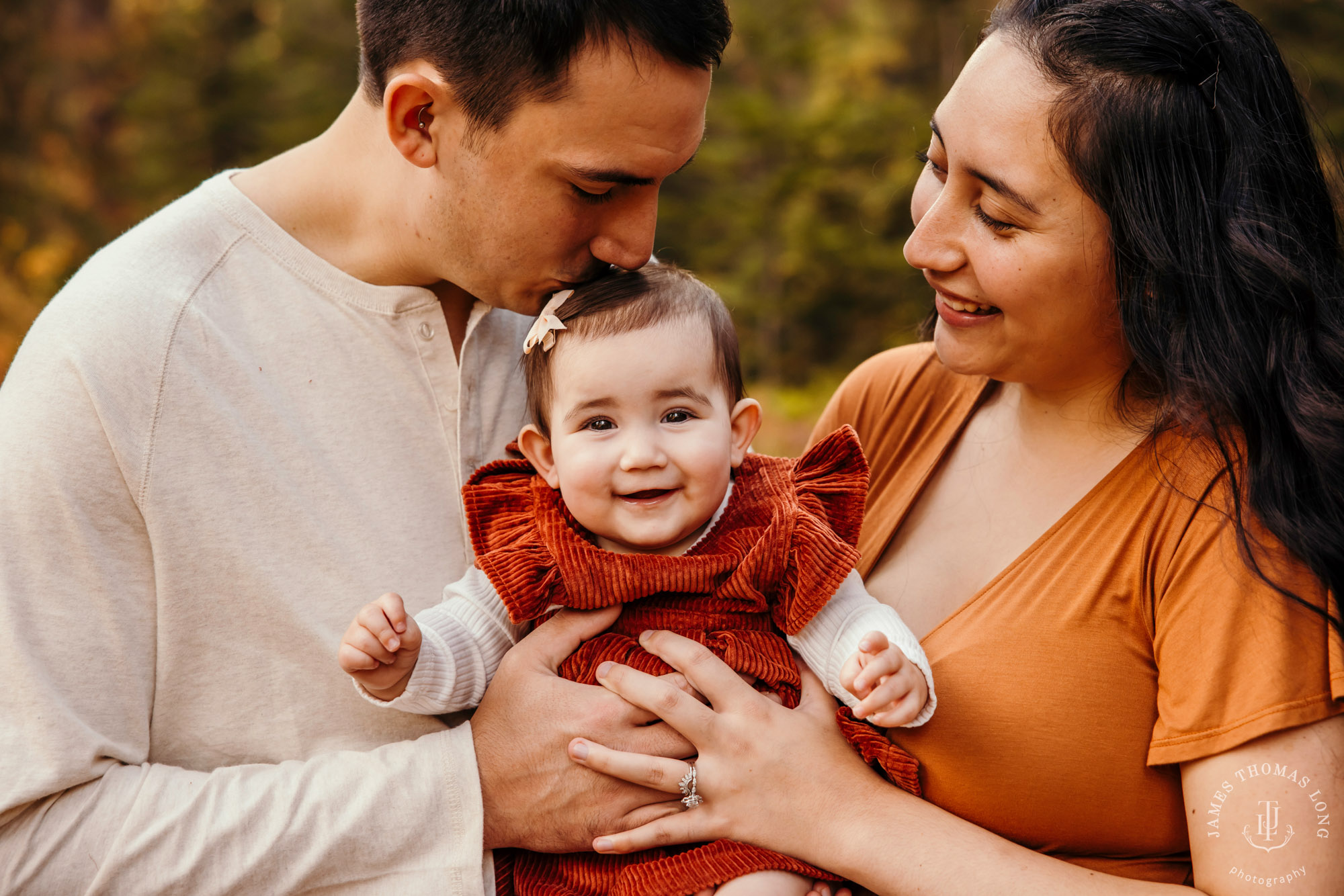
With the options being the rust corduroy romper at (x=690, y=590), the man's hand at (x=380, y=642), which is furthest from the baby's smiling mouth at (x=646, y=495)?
the man's hand at (x=380, y=642)

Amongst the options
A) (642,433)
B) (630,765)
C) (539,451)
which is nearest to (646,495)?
(642,433)

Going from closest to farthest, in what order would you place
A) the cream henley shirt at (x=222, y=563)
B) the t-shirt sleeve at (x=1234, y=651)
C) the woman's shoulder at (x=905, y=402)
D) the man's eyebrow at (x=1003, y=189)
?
the t-shirt sleeve at (x=1234, y=651)
the cream henley shirt at (x=222, y=563)
the man's eyebrow at (x=1003, y=189)
the woman's shoulder at (x=905, y=402)

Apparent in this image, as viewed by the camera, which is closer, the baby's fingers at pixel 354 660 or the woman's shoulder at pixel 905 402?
the baby's fingers at pixel 354 660

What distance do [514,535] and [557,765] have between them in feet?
1.55

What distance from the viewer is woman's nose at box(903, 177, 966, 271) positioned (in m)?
2.12

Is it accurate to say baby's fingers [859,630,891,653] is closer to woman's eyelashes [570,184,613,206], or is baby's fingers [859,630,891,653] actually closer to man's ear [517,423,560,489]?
man's ear [517,423,560,489]

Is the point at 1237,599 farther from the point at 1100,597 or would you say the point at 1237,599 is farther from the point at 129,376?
the point at 129,376

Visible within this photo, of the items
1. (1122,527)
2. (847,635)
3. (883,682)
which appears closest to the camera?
(883,682)

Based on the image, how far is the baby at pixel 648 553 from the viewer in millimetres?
2059

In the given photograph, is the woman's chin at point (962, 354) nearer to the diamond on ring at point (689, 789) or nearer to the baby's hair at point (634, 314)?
the baby's hair at point (634, 314)

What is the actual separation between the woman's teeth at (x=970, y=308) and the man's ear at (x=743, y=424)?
46 cm

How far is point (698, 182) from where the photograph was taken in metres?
9.88

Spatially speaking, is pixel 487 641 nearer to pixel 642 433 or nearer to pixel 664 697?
pixel 664 697

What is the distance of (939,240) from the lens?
2.13 metres
